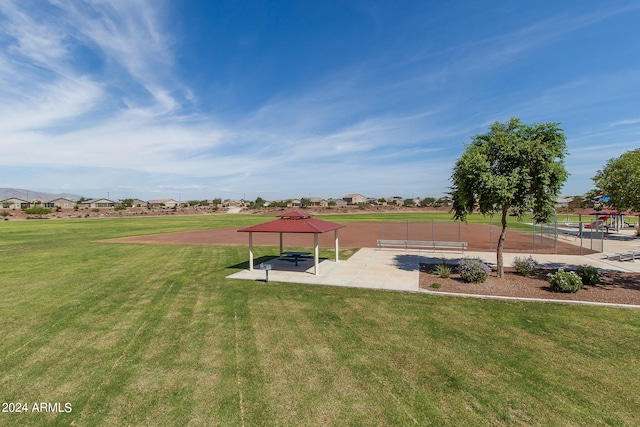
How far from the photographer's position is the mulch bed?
11695 millimetres

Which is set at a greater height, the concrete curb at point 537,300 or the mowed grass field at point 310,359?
the concrete curb at point 537,300

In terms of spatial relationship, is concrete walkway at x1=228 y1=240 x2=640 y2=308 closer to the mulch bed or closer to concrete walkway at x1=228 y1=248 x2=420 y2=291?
concrete walkway at x1=228 y1=248 x2=420 y2=291

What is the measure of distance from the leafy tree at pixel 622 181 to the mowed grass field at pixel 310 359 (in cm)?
533

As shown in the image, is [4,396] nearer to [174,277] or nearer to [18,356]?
[18,356]

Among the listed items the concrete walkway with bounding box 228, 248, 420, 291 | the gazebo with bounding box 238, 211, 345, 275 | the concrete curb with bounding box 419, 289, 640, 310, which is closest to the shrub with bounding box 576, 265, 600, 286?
the concrete curb with bounding box 419, 289, 640, 310

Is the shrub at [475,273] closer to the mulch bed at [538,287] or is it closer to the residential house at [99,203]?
the mulch bed at [538,287]

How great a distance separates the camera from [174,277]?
15.3 meters

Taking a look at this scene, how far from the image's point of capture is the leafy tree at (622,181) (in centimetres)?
1227

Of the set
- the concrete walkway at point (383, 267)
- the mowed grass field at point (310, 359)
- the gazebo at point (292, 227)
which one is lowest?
the mowed grass field at point (310, 359)

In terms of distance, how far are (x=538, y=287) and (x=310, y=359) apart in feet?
36.8

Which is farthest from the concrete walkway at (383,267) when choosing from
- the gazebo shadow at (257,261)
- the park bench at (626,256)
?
the gazebo shadow at (257,261)

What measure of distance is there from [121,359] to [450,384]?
747cm

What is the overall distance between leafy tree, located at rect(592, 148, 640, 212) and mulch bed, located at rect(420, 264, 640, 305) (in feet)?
11.1

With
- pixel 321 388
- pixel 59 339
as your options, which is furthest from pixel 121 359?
pixel 321 388
